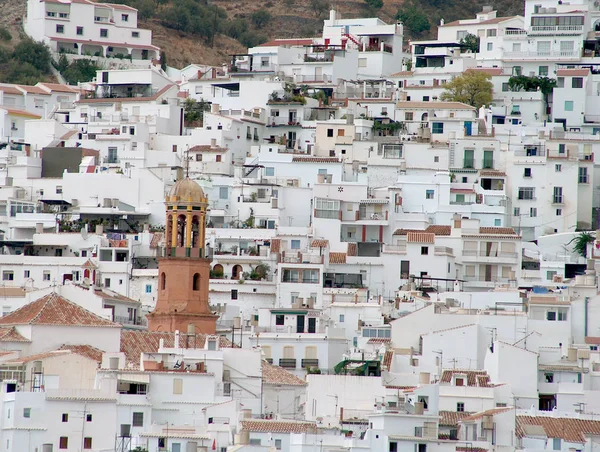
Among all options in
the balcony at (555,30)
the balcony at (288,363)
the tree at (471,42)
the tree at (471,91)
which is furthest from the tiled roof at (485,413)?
the tree at (471,42)

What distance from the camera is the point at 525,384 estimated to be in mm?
69750

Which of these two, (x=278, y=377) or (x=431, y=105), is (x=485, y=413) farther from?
(x=431, y=105)

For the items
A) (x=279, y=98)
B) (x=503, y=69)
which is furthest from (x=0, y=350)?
(x=503, y=69)

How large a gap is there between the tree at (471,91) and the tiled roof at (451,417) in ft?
130

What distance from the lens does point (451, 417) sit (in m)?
64.1

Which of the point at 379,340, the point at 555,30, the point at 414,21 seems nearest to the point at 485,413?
the point at 379,340

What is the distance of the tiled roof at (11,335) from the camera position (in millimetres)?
67688

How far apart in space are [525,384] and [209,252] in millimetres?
13611

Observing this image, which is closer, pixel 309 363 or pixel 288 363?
pixel 309 363

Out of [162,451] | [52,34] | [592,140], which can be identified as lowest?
[162,451]

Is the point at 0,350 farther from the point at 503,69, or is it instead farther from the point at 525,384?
the point at 503,69

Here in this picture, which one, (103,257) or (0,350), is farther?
(103,257)

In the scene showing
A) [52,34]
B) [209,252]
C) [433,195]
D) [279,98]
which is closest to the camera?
[209,252]

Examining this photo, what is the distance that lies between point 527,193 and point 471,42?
21567 millimetres
